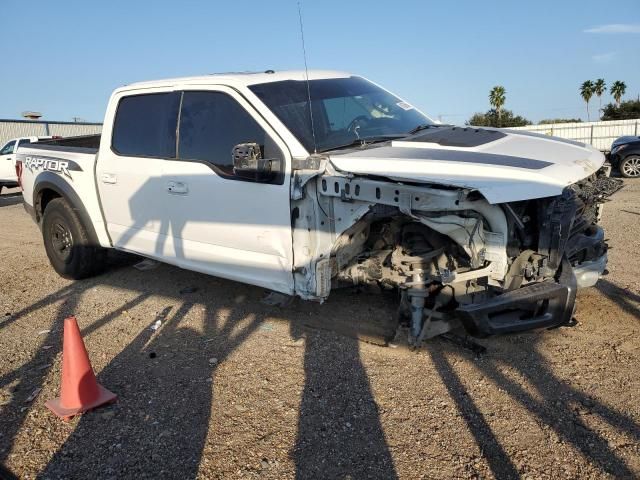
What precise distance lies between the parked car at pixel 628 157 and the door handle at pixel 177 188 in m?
12.3

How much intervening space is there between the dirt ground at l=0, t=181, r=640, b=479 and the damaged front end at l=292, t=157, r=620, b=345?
1.44ft

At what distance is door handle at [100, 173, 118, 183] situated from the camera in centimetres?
512

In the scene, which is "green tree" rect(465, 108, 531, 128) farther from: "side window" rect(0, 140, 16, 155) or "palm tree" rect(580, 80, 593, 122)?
"side window" rect(0, 140, 16, 155)

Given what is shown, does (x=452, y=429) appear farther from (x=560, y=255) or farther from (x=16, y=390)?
(x=16, y=390)

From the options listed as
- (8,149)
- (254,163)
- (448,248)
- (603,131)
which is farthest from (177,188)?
(603,131)

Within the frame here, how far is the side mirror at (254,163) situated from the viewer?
3791mm

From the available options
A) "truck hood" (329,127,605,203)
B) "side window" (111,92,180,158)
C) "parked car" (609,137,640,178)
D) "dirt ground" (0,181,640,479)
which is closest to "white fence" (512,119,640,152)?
"parked car" (609,137,640,178)

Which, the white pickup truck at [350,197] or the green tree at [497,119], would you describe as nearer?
the white pickup truck at [350,197]

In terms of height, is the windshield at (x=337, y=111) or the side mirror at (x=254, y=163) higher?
the windshield at (x=337, y=111)

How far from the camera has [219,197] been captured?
4.24m

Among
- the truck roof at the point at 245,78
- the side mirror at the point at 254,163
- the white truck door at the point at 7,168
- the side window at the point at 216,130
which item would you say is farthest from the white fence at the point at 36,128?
the side mirror at the point at 254,163

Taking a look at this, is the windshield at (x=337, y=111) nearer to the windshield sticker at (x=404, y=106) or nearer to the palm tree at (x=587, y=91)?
the windshield sticker at (x=404, y=106)

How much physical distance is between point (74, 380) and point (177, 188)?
179 centimetres

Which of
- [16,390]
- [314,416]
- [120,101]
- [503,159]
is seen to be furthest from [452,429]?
[120,101]
